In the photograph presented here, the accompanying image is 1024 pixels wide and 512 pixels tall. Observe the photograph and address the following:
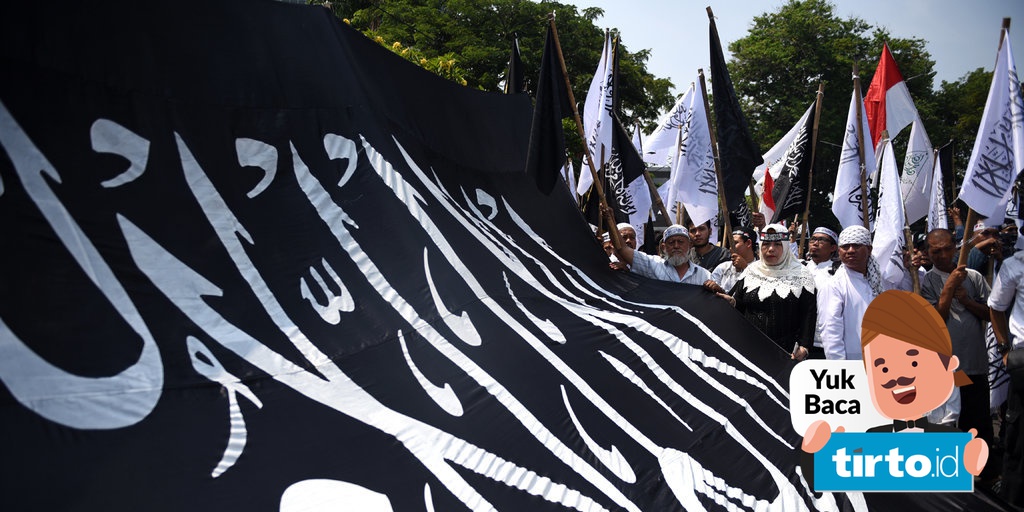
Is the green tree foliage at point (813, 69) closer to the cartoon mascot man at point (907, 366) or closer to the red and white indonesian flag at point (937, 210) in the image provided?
the red and white indonesian flag at point (937, 210)

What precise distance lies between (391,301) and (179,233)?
0.82m

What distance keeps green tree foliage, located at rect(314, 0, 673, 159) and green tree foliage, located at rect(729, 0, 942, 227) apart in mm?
7992

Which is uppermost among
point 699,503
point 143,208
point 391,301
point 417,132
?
point 417,132

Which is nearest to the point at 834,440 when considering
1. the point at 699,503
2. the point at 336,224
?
the point at 699,503

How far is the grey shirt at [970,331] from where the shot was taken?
5.20m

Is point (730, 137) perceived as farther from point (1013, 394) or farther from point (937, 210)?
point (937, 210)

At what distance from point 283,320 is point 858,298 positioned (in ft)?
11.9

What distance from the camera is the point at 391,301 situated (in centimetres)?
301

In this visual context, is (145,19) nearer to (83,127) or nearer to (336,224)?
(83,127)

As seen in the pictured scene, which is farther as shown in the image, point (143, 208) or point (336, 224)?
point (336, 224)

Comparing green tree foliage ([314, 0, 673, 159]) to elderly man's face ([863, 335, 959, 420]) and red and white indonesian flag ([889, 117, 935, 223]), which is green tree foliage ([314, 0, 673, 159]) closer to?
red and white indonesian flag ([889, 117, 935, 223])

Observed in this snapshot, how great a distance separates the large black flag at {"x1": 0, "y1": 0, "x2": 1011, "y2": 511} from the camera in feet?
6.95

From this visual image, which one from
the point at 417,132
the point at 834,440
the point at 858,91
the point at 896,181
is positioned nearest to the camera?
the point at 834,440

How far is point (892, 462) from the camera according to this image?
272 centimetres
